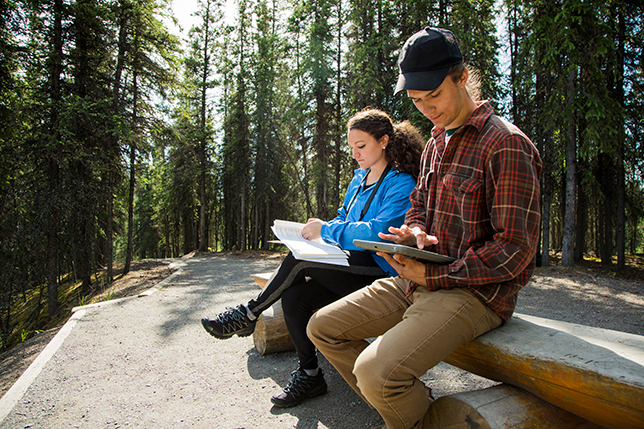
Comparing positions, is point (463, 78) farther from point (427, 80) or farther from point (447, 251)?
point (447, 251)

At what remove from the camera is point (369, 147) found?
9.09ft

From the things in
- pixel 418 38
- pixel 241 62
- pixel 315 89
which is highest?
pixel 241 62

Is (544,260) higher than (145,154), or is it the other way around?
(145,154)

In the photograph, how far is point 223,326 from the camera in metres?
2.70

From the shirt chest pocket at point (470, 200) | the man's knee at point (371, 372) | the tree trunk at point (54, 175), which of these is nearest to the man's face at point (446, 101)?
the shirt chest pocket at point (470, 200)

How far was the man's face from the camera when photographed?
182 centimetres

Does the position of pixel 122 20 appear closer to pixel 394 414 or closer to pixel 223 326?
pixel 223 326

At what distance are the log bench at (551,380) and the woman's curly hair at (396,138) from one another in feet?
4.26

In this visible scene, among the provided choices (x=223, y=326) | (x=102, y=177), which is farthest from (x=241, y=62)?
(x=223, y=326)

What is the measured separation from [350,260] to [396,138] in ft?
3.28

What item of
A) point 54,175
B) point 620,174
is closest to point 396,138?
point 54,175

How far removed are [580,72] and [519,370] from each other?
1280 cm

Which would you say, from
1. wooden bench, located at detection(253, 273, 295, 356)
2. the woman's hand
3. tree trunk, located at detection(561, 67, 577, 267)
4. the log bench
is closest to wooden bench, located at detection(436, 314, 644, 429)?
the log bench

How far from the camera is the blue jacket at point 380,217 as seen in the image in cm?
248
